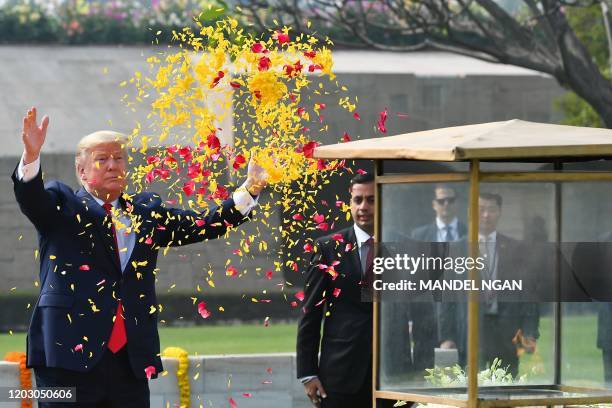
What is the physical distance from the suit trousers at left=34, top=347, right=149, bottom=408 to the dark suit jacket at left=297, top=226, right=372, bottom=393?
1207mm

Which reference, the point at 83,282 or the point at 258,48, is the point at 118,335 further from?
the point at 258,48

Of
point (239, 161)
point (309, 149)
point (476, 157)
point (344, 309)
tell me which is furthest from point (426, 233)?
point (239, 161)

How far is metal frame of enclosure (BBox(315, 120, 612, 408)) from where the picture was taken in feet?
23.8

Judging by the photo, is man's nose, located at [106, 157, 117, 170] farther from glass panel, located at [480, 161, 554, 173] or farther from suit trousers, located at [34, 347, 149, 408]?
glass panel, located at [480, 161, 554, 173]

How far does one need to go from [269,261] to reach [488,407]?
1324 centimetres

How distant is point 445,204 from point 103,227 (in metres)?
1.69

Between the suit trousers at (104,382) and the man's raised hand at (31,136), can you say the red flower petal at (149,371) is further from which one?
the man's raised hand at (31,136)

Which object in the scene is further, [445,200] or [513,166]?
[513,166]

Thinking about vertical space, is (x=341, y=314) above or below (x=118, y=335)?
above

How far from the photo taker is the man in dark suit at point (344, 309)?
8.44 meters

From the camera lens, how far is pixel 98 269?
7.75 metres

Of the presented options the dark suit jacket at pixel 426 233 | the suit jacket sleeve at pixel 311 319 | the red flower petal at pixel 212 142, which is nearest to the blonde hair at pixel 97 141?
the red flower petal at pixel 212 142

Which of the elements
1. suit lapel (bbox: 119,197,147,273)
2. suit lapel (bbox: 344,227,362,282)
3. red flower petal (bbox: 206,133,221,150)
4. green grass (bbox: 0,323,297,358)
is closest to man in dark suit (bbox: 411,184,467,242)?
suit lapel (bbox: 344,227,362,282)

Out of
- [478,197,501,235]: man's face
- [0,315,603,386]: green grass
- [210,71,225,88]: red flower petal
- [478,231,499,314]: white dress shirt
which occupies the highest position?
[210,71,225,88]: red flower petal
